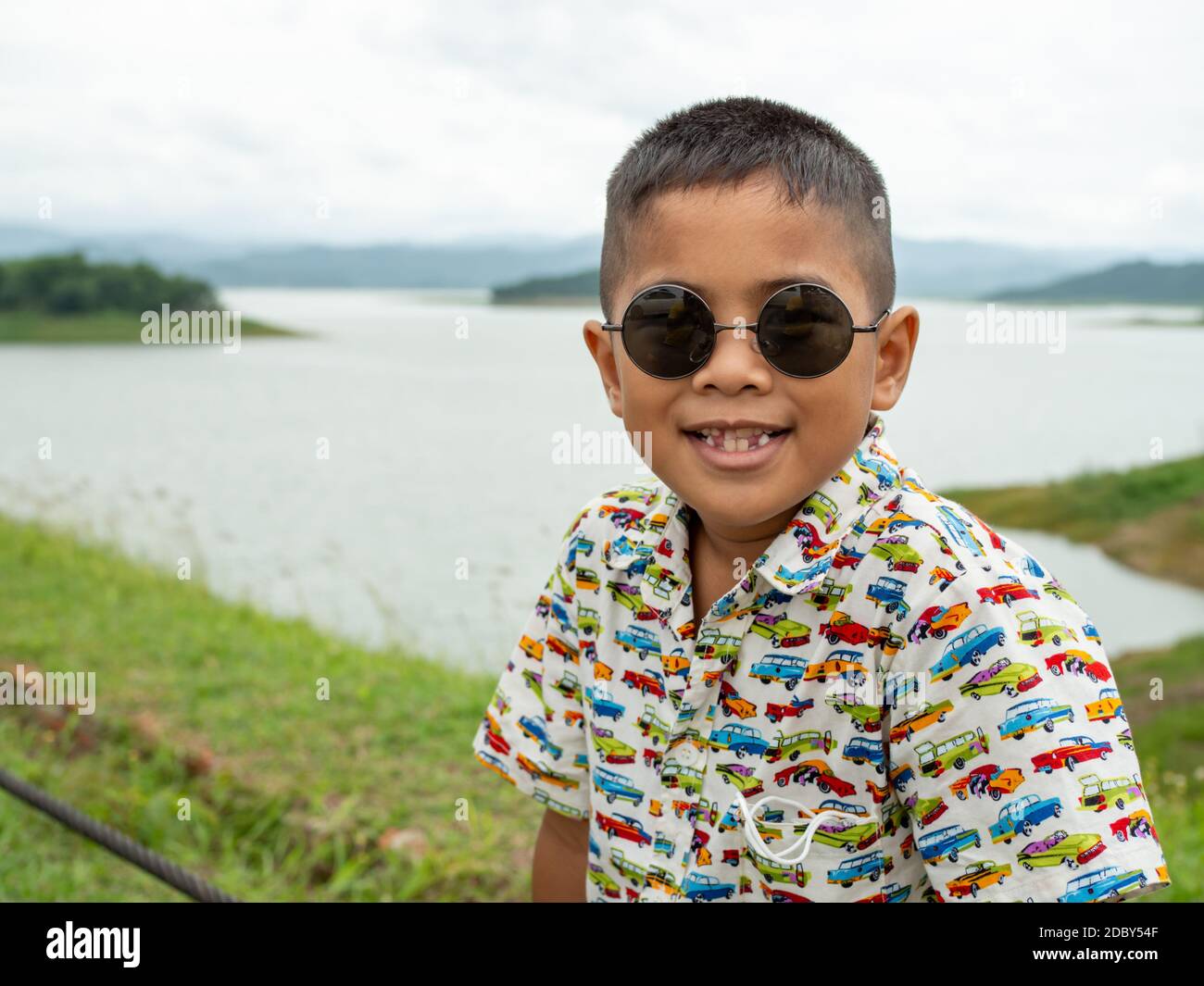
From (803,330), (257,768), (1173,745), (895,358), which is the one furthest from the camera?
(1173,745)

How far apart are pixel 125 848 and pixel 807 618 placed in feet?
4.89

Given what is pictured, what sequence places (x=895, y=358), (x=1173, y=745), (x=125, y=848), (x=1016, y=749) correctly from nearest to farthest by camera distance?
1. (x=1016, y=749)
2. (x=895, y=358)
3. (x=125, y=848)
4. (x=1173, y=745)

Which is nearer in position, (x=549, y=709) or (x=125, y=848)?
(x=549, y=709)

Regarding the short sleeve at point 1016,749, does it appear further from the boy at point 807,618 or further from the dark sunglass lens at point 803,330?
the dark sunglass lens at point 803,330

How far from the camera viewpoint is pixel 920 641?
1178 millimetres

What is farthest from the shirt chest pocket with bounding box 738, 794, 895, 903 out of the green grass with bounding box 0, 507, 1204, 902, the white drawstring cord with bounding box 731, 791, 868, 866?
the green grass with bounding box 0, 507, 1204, 902

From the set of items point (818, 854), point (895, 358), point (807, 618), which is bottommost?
point (818, 854)

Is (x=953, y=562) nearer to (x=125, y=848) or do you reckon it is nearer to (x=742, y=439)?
(x=742, y=439)

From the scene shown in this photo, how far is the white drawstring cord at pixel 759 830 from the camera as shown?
1.26 metres

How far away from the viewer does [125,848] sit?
6.72 feet

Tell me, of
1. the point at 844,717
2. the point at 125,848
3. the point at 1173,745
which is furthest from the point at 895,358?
the point at 1173,745

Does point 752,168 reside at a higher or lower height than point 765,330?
higher

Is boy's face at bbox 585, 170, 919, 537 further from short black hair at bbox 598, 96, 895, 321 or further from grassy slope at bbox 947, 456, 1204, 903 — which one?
grassy slope at bbox 947, 456, 1204, 903
